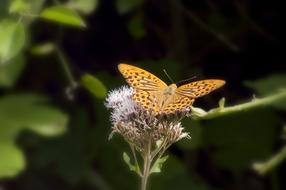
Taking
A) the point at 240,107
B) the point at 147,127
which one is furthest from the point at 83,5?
the point at 147,127

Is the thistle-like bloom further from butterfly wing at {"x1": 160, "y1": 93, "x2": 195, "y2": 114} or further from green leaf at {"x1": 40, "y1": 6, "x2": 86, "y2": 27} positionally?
green leaf at {"x1": 40, "y1": 6, "x2": 86, "y2": 27}

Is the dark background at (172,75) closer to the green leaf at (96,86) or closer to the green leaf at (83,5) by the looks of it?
the green leaf at (83,5)

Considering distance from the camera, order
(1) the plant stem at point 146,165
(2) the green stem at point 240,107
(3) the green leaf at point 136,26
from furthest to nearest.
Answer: (3) the green leaf at point 136,26 → (2) the green stem at point 240,107 → (1) the plant stem at point 146,165

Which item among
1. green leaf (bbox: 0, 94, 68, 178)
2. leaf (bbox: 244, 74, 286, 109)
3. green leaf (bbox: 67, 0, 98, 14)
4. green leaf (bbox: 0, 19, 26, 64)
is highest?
green leaf (bbox: 0, 19, 26, 64)

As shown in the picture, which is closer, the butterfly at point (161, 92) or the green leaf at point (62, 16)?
the butterfly at point (161, 92)

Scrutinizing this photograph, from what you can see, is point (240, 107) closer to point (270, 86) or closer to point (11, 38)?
point (11, 38)

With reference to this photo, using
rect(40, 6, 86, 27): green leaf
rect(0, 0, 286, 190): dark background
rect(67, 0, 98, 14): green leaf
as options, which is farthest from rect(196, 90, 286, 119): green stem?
rect(0, 0, 286, 190): dark background

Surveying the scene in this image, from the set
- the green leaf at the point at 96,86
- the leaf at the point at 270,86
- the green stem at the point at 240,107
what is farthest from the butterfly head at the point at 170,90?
the leaf at the point at 270,86
